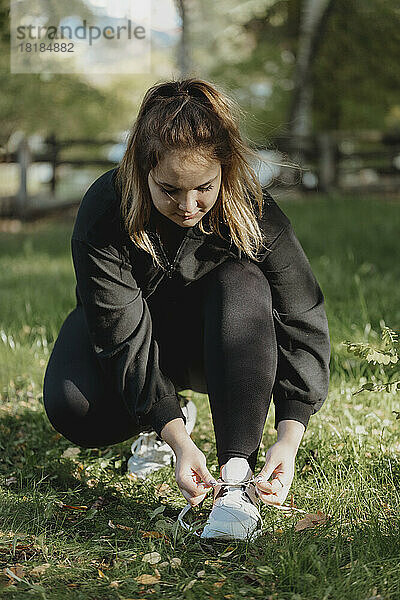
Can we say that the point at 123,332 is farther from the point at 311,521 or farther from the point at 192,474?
the point at 311,521

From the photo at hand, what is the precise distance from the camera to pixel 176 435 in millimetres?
2066

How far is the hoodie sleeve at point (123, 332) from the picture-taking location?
2.16m

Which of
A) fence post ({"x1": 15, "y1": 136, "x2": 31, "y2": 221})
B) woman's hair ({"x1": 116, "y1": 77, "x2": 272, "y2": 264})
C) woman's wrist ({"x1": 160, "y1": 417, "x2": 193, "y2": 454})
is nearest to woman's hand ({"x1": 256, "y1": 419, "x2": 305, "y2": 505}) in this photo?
woman's wrist ({"x1": 160, "y1": 417, "x2": 193, "y2": 454})

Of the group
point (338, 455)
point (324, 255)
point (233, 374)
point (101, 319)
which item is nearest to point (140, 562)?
point (233, 374)

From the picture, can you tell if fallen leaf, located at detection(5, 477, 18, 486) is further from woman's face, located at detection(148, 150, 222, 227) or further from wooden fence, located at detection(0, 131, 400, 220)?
wooden fence, located at detection(0, 131, 400, 220)

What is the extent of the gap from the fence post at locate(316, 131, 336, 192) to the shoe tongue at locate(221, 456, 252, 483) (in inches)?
453

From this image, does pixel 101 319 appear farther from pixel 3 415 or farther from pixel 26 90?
pixel 26 90

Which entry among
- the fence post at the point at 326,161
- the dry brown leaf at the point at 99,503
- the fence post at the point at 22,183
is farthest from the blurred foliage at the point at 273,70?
the dry brown leaf at the point at 99,503

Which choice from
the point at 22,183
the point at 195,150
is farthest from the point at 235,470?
the point at 22,183

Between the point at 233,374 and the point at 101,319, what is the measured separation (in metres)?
0.42

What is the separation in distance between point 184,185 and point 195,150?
0.09m

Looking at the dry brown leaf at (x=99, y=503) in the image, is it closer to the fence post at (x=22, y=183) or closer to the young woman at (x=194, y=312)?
the young woman at (x=194, y=312)

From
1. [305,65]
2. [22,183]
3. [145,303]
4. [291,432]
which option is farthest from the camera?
[305,65]

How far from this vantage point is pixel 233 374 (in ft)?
6.76
